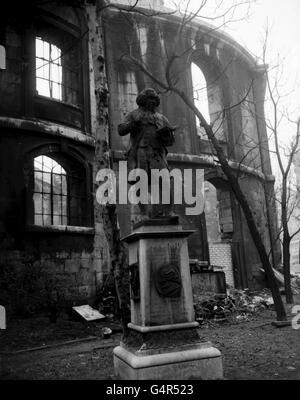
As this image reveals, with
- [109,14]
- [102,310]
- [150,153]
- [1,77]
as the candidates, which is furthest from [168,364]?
[109,14]

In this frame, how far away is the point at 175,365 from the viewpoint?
3.86 meters

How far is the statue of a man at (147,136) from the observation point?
4.66 m

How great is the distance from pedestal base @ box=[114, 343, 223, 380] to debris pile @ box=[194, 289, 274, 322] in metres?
4.49

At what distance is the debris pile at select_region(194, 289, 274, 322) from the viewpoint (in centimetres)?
895

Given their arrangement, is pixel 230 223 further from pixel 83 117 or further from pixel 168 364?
pixel 168 364

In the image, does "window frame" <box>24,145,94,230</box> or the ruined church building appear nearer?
the ruined church building

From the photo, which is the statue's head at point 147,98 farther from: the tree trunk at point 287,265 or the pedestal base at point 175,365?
the tree trunk at point 287,265

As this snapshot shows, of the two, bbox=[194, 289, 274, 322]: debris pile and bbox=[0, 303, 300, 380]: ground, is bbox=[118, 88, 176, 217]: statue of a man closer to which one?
bbox=[0, 303, 300, 380]: ground

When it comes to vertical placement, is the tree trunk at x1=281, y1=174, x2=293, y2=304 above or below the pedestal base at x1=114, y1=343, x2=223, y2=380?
above

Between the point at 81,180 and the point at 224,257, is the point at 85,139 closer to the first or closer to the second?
the point at 81,180

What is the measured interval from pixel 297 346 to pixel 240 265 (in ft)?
27.4

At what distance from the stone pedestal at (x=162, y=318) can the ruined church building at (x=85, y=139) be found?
2194 millimetres

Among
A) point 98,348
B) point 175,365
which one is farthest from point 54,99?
point 175,365

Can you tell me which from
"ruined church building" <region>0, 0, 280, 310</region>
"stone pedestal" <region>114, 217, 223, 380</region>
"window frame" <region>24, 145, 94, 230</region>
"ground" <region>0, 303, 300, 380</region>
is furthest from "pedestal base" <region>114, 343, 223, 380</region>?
"window frame" <region>24, 145, 94, 230</region>
